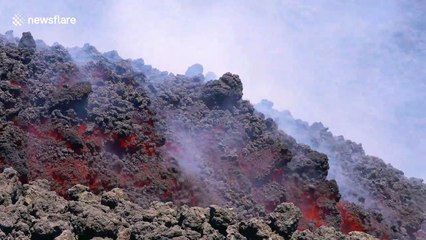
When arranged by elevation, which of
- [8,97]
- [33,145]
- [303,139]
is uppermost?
[303,139]

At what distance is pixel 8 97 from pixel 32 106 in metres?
1.03

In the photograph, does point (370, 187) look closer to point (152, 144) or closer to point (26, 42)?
point (152, 144)

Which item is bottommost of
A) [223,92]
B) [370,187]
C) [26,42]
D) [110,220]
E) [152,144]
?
[110,220]

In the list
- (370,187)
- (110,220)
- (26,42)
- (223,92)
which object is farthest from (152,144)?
(370,187)

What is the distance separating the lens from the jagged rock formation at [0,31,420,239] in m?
19.1

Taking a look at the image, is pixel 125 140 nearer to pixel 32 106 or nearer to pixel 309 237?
pixel 32 106

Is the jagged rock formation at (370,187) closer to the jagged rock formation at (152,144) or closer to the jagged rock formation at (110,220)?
the jagged rock formation at (152,144)

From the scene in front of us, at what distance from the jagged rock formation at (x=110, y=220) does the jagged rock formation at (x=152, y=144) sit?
247mm

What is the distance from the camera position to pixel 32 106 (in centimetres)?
2059

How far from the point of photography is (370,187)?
28.9 meters

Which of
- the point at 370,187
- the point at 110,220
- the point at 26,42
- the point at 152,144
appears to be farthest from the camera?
the point at 370,187

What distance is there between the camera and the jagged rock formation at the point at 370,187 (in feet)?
87.1

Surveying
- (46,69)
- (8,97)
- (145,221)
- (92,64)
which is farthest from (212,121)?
(145,221)

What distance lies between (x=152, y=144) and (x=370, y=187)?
41.9 ft
